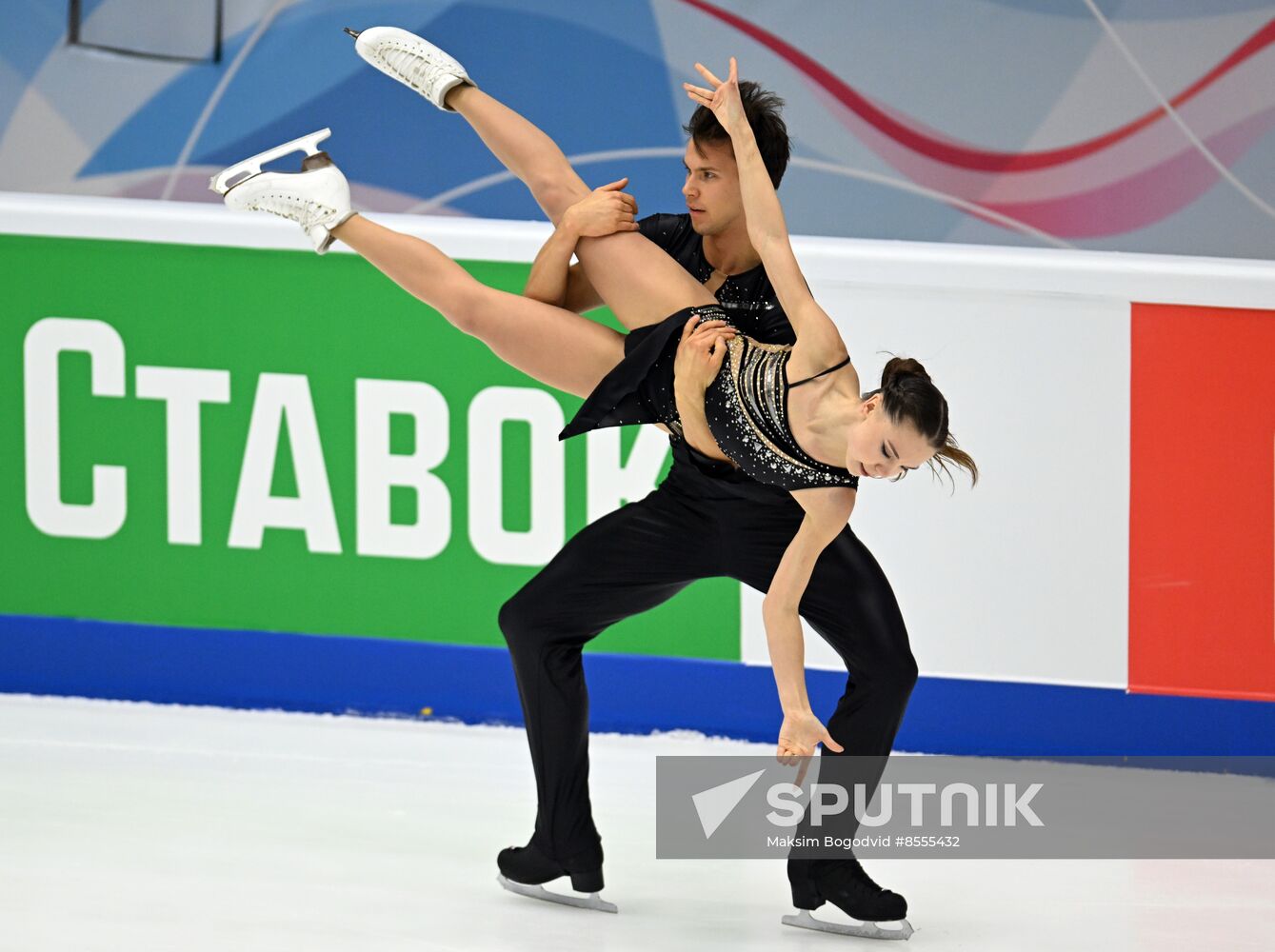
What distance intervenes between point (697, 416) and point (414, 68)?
928 mm

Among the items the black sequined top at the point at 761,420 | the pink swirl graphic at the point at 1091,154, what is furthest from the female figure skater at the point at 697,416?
the pink swirl graphic at the point at 1091,154

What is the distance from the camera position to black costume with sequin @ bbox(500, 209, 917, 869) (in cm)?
348

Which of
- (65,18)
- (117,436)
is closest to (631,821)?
(117,436)

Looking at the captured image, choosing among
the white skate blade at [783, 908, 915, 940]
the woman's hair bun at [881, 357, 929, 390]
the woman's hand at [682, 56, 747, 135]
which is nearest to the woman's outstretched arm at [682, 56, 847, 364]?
the woman's hand at [682, 56, 747, 135]

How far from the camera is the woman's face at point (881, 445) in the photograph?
3113 millimetres

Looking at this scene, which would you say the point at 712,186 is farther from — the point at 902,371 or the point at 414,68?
the point at 414,68

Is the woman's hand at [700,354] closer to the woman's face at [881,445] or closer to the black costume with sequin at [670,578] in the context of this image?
the black costume with sequin at [670,578]

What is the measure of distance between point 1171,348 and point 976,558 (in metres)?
0.66

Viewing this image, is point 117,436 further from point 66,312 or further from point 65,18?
point 65,18

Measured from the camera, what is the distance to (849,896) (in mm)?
3586

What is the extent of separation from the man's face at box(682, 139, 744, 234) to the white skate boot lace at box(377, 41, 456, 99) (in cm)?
58

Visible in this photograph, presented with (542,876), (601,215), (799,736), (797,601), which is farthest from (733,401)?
(542,876)

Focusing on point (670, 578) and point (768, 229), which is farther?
point (670, 578)

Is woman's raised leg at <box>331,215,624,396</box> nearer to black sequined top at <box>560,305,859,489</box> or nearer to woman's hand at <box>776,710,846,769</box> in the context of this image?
black sequined top at <box>560,305,859,489</box>
